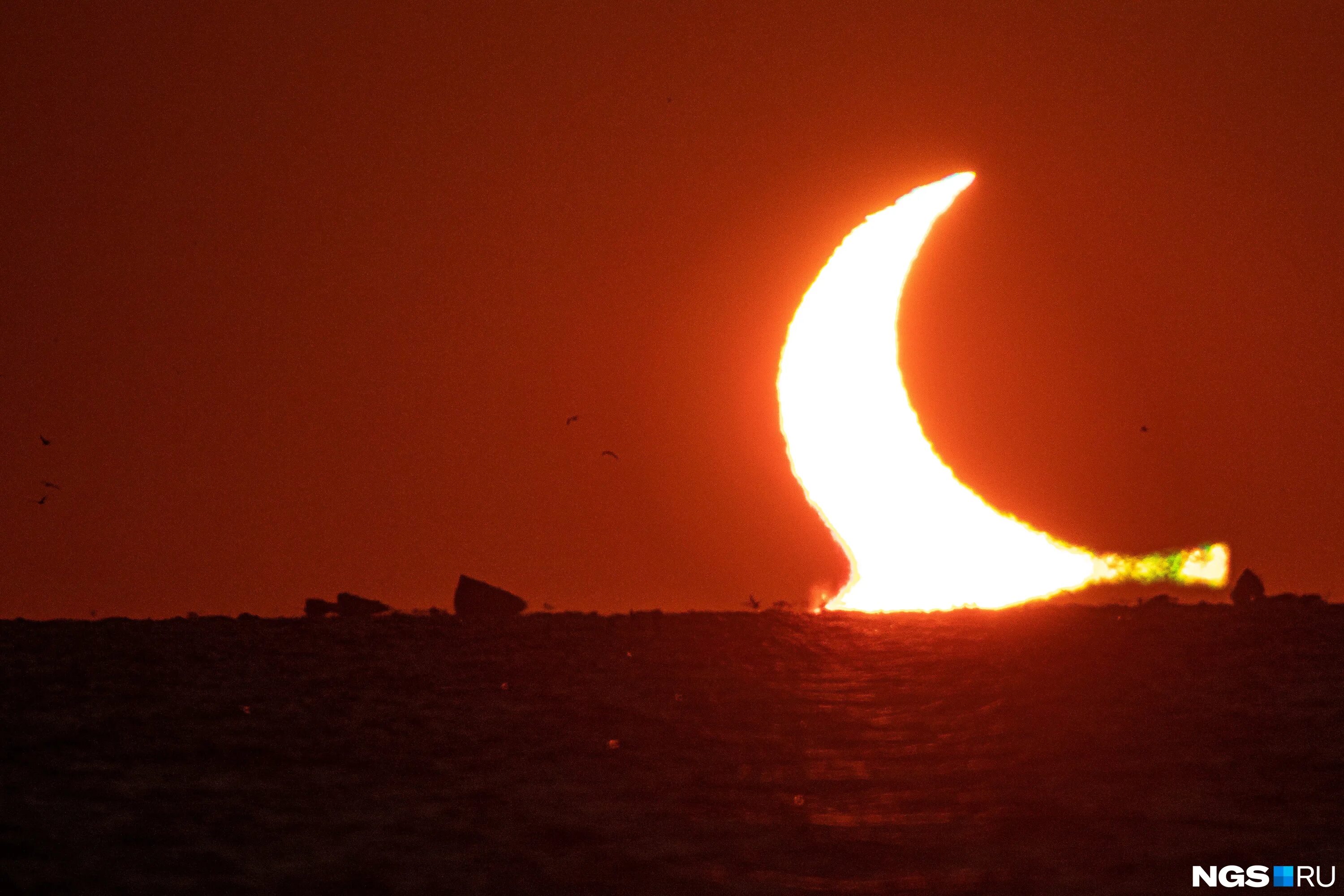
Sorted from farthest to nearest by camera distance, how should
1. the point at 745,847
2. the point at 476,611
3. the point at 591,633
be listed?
the point at 476,611, the point at 591,633, the point at 745,847

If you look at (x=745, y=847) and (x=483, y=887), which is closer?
(x=483, y=887)

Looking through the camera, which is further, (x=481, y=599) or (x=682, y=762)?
(x=481, y=599)

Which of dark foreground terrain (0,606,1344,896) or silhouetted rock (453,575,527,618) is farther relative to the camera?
silhouetted rock (453,575,527,618)

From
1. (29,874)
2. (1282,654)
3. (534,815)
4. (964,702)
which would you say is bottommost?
(29,874)

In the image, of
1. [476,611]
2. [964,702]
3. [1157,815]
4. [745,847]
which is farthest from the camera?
[476,611]

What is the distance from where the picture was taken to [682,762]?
144ft

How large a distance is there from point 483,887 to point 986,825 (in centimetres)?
1008

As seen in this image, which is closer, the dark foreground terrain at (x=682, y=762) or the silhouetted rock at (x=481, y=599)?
the dark foreground terrain at (x=682, y=762)

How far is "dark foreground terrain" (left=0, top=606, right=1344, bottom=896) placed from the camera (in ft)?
101

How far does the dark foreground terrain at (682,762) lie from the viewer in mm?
30797

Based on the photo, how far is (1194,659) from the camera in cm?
6669

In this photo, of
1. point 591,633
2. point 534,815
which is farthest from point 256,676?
point 534,815

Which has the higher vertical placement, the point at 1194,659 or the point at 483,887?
the point at 1194,659

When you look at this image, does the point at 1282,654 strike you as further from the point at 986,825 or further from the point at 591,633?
the point at 986,825
